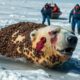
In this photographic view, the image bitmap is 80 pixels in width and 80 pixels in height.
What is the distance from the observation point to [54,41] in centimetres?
845

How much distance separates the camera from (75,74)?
27.2 feet

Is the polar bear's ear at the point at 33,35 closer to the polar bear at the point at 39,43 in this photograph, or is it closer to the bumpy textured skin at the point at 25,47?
the polar bear at the point at 39,43

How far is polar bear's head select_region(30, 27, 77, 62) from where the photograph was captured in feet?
26.7

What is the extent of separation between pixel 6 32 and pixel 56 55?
2.25m

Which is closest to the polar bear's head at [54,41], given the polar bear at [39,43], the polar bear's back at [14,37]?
the polar bear at [39,43]

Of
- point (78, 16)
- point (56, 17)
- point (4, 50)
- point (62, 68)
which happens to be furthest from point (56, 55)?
point (56, 17)

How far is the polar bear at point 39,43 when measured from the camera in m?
8.28

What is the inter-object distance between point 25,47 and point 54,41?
117 centimetres

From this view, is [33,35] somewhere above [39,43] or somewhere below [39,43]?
above

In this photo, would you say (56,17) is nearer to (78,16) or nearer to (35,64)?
(78,16)

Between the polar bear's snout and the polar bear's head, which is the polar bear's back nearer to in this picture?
the polar bear's head

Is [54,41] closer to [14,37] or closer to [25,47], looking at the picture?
[25,47]

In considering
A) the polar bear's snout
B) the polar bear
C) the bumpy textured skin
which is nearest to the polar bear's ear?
the polar bear

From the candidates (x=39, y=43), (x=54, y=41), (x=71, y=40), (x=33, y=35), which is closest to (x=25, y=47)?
(x=33, y=35)
